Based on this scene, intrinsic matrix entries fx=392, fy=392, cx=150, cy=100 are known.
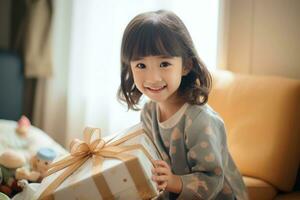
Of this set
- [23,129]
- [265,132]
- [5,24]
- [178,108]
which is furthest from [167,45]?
[5,24]

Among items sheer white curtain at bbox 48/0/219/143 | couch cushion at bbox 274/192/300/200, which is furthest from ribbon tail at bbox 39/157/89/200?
sheer white curtain at bbox 48/0/219/143

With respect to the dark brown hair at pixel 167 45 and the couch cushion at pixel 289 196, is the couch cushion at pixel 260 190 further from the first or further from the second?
the dark brown hair at pixel 167 45

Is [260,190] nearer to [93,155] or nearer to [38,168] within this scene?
[93,155]

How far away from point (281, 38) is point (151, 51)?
0.77 m

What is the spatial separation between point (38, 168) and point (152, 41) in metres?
0.63

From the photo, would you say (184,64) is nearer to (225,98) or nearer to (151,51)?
(151,51)

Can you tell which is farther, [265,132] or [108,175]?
[265,132]

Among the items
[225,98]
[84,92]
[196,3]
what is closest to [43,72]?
[84,92]

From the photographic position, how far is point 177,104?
3.44 feet

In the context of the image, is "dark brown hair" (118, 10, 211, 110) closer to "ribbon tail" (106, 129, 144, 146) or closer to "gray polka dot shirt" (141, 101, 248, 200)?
"gray polka dot shirt" (141, 101, 248, 200)

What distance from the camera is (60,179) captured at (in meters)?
0.81

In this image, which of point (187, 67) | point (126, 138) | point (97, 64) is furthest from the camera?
point (97, 64)

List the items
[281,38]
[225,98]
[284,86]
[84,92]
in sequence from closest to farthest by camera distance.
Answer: [284,86], [225,98], [281,38], [84,92]

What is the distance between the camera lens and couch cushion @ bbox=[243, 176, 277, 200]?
1.17 meters
